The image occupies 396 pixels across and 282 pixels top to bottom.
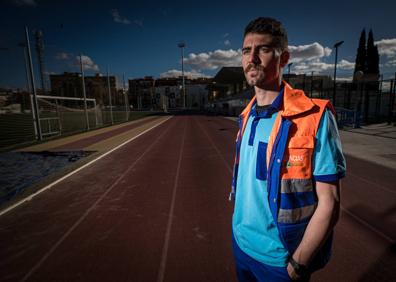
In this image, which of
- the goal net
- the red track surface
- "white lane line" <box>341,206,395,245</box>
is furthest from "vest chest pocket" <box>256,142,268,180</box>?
the goal net

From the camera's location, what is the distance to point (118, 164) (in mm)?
7320

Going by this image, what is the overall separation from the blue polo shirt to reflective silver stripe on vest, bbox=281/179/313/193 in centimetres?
6

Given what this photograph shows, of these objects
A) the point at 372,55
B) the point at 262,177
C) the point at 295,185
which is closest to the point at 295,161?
the point at 295,185

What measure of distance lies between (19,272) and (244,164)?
10.7 feet

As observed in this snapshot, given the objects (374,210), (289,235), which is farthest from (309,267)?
(374,210)

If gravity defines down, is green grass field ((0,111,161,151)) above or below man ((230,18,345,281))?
below

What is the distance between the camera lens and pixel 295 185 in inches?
44.9

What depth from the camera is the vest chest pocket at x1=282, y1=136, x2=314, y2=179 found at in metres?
1.10

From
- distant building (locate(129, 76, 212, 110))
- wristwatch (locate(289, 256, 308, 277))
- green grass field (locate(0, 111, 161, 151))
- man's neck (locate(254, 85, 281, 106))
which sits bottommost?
green grass field (locate(0, 111, 161, 151))

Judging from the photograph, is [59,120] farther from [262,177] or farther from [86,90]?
[86,90]

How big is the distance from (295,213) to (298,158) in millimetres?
315

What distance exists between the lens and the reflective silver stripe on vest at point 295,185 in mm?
1120

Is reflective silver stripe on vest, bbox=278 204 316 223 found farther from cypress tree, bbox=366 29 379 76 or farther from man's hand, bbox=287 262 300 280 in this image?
cypress tree, bbox=366 29 379 76

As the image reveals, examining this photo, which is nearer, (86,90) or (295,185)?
(295,185)
